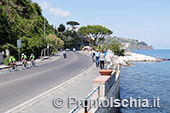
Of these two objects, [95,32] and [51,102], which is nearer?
[51,102]

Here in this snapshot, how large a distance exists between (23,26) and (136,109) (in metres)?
33.8

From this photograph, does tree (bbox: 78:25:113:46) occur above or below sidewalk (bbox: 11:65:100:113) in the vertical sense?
above

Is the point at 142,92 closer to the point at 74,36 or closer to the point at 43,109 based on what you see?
the point at 43,109

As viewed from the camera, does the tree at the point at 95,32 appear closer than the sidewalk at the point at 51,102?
No

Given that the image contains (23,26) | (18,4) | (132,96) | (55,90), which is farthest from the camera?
(18,4)

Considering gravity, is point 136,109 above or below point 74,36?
below

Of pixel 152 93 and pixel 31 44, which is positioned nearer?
pixel 152 93

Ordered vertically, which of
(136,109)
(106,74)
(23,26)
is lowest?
(136,109)

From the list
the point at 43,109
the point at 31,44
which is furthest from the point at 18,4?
the point at 43,109

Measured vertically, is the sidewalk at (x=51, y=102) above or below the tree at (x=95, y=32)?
below

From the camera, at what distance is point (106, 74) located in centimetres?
1028

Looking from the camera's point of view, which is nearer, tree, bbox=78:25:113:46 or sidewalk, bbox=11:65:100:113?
sidewalk, bbox=11:65:100:113

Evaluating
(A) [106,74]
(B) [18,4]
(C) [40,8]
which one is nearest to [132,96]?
(A) [106,74]

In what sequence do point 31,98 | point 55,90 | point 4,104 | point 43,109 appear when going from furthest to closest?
point 55,90, point 31,98, point 4,104, point 43,109
